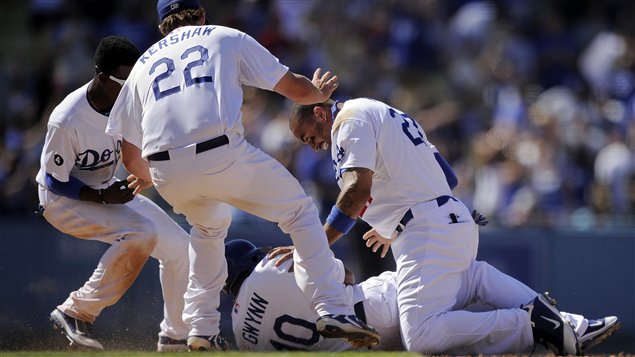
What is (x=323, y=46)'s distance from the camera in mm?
15602

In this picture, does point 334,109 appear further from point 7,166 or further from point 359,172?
point 7,166

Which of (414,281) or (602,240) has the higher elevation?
(414,281)

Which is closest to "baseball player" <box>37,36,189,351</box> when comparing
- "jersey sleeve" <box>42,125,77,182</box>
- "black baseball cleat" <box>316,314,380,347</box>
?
"jersey sleeve" <box>42,125,77,182</box>

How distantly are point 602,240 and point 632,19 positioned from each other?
4.50 metres

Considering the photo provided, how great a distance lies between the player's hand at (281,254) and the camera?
7.55 m

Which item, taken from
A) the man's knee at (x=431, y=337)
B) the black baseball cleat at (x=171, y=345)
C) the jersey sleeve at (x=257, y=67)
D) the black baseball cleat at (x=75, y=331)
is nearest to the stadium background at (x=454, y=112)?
the black baseball cleat at (x=75, y=331)

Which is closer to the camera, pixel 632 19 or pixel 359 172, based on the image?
pixel 359 172

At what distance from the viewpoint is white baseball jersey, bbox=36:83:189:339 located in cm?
805

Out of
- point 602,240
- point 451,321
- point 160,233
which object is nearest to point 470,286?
point 451,321

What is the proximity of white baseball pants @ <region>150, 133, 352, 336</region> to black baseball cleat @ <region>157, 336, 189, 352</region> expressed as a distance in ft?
3.87

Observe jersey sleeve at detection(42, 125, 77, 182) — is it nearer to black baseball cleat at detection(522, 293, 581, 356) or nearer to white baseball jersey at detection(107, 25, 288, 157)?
white baseball jersey at detection(107, 25, 288, 157)

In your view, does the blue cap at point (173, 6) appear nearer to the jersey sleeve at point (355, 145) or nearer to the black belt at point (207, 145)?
the black belt at point (207, 145)

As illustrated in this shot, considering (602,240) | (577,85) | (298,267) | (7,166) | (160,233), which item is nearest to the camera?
(298,267)

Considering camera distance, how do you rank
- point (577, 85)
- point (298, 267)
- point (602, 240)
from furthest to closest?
point (577, 85)
point (602, 240)
point (298, 267)
